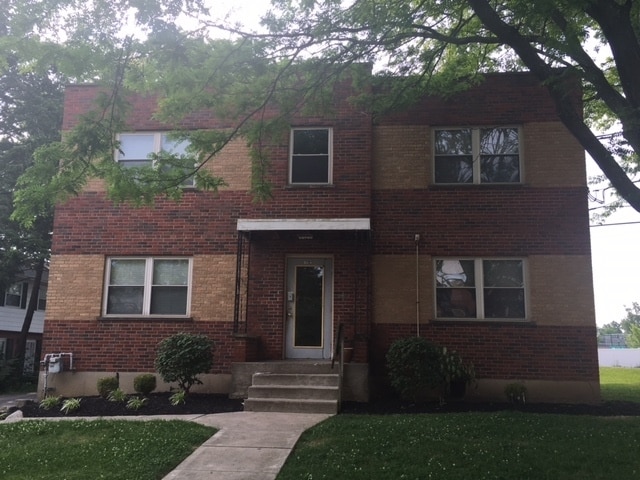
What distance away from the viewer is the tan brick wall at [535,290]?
1134 centimetres

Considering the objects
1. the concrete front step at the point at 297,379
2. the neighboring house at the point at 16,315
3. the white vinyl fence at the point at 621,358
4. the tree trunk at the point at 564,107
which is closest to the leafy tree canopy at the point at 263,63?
the tree trunk at the point at 564,107

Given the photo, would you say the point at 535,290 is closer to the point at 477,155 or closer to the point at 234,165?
the point at 477,155

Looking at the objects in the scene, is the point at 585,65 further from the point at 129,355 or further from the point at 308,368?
the point at 129,355

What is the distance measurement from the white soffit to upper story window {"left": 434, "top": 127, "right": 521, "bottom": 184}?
240 cm

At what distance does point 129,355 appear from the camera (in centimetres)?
1187

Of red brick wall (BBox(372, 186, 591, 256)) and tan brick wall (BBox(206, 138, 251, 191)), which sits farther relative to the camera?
tan brick wall (BBox(206, 138, 251, 191))

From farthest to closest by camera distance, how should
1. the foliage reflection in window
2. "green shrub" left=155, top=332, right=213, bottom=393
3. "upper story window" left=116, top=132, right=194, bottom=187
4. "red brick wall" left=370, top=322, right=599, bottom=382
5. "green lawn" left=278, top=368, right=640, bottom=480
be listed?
"upper story window" left=116, top=132, right=194, bottom=187, the foliage reflection in window, "red brick wall" left=370, top=322, right=599, bottom=382, "green shrub" left=155, top=332, right=213, bottom=393, "green lawn" left=278, top=368, right=640, bottom=480

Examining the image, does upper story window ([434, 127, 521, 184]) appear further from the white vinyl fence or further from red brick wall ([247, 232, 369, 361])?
the white vinyl fence

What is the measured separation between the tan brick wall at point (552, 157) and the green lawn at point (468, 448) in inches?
202

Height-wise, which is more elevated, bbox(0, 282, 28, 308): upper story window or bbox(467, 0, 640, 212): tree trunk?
bbox(467, 0, 640, 212): tree trunk

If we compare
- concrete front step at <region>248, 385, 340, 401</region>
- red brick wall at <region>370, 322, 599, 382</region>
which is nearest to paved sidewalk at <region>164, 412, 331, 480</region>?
concrete front step at <region>248, 385, 340, 401</region>

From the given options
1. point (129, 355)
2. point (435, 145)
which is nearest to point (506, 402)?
point (435, 145)

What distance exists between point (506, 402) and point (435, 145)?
542 centimetres

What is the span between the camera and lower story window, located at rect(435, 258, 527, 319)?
11.6 meters
